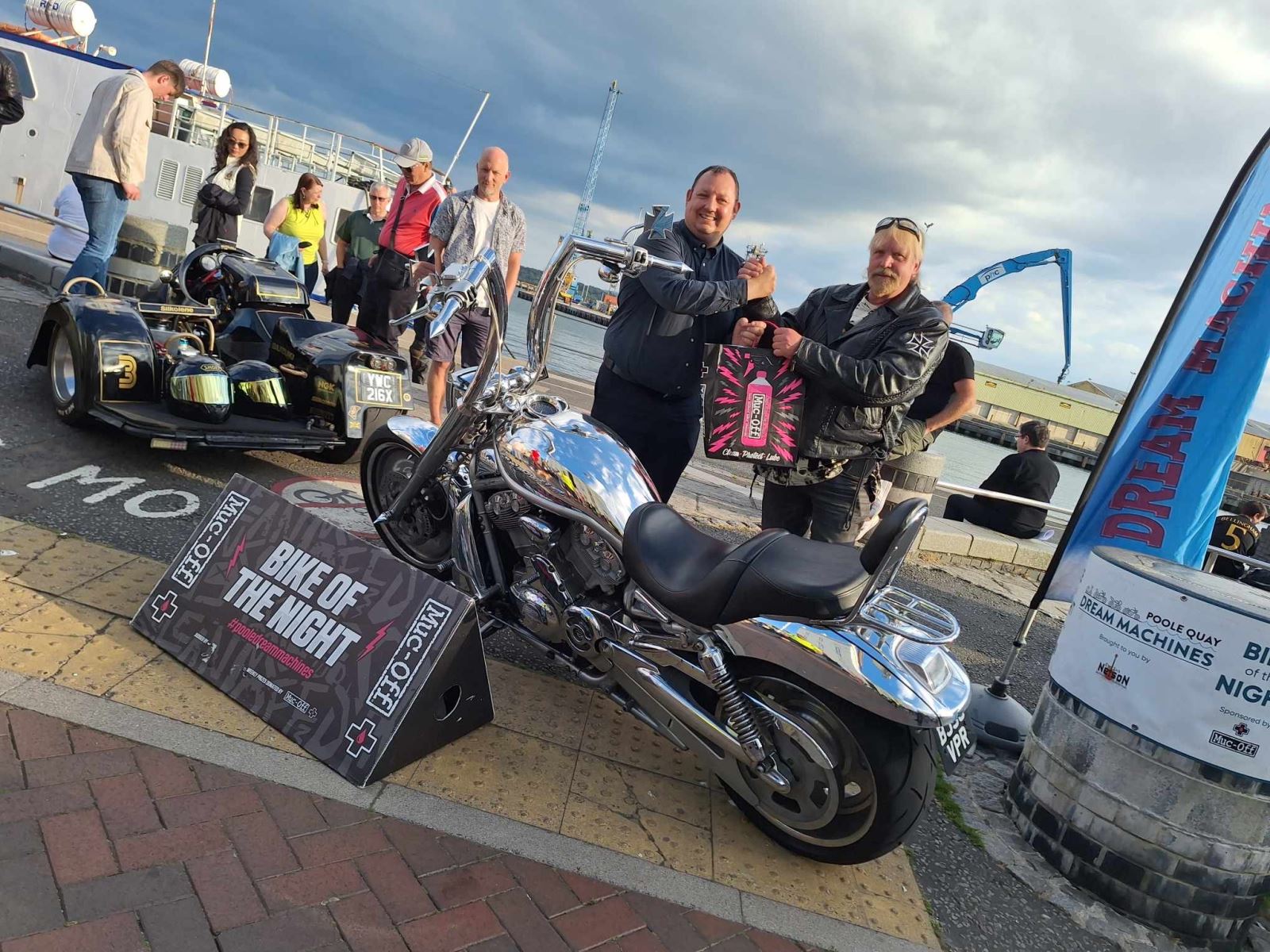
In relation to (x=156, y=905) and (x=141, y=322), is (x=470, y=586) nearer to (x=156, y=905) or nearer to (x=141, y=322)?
(x=156, y=905)

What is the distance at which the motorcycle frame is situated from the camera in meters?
2.28

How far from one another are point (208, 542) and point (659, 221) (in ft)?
7.29

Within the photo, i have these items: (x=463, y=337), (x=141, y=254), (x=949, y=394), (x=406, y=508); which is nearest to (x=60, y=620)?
(x=406, y=508)

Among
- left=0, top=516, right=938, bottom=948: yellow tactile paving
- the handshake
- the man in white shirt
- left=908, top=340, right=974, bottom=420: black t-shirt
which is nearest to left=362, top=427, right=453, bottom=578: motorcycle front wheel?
left=0, top=516, right=938, bottom=948: yellow tactile paving

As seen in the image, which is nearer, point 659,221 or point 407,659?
point 407,659

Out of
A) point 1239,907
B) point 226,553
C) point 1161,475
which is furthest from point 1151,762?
point 226,553

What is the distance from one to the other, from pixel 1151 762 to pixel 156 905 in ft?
9.31

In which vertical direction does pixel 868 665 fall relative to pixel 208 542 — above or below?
above

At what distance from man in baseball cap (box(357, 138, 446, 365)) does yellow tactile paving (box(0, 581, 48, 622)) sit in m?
3.84

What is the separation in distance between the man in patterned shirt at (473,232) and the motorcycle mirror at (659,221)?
2145mm

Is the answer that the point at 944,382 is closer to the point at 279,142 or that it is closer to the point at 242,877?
the point at 242,877

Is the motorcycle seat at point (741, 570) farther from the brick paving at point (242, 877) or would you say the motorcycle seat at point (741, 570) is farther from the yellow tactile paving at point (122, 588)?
the yellow tactile paving at point (122, 588)

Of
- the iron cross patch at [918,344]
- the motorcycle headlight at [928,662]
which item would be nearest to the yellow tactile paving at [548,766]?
the motorcycle headlight at [928,662]

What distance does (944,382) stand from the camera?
5.39 metres
